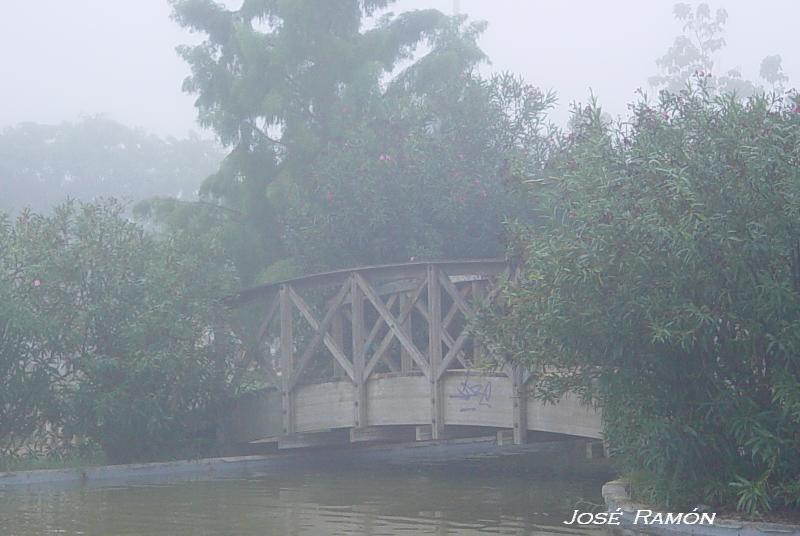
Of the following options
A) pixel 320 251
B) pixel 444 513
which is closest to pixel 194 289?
pixel 320 251

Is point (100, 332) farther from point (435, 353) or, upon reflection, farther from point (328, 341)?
point (435, 353)

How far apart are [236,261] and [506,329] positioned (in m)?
14.1

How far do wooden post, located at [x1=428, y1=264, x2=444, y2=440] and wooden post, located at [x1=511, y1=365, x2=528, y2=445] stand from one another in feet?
4.84

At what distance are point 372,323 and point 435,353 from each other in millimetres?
5484

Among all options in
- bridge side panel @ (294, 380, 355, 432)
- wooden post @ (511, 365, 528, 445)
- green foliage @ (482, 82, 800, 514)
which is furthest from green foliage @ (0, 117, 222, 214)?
green foliage @ (482, 82, 800, 514)

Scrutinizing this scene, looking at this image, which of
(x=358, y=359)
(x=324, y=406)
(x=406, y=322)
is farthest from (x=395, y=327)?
(x=324, y=406)

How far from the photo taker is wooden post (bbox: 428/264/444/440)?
64.4ft

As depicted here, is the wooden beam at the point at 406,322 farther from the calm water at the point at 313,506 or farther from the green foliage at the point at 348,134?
the calm water at the point at 313,506

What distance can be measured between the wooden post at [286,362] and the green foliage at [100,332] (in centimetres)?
140

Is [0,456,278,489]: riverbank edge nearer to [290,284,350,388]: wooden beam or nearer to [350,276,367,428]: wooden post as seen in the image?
[290,284,350,388]: wooden beam

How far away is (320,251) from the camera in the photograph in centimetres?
2456

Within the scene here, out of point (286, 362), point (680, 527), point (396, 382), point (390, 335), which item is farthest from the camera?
point (286, 362)

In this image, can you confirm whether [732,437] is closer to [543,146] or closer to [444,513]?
[444,513]

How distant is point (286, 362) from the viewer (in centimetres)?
2198
